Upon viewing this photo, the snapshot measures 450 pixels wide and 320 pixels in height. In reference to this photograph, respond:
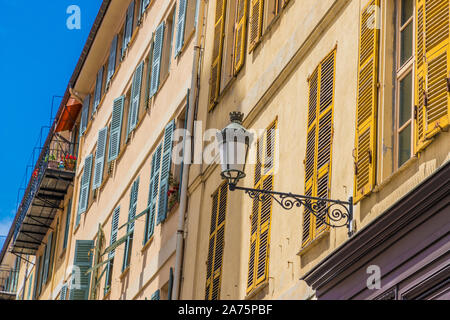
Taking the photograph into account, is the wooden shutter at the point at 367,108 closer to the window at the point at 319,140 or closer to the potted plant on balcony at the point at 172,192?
the window at the point at 319,140

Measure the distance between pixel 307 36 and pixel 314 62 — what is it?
430mm

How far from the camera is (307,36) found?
40.1 feet

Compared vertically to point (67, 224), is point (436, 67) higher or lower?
lower

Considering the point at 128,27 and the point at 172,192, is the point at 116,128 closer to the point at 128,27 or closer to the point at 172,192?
the point at 128,27

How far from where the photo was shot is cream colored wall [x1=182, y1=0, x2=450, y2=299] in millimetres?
10164

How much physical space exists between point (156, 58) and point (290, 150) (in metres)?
9.88

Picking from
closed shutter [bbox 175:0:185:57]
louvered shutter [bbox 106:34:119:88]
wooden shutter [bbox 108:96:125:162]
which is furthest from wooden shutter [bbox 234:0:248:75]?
louvered shutter [bbox 106:34:119:88]

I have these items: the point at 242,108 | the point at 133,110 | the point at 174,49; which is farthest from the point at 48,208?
the point at 242,108

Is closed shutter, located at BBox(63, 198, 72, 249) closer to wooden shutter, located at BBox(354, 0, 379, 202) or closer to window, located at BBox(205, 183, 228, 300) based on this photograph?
window, located at BBox(205, 183, 228, 300)

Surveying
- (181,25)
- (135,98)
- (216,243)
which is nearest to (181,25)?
(181,25)

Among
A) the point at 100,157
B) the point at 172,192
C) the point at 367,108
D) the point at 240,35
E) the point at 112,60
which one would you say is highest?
the point at 112,60

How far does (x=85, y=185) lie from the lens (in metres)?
27.1

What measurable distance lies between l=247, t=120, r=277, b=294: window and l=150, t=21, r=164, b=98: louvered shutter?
8078 mm

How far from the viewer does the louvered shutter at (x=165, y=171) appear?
60.3ft
